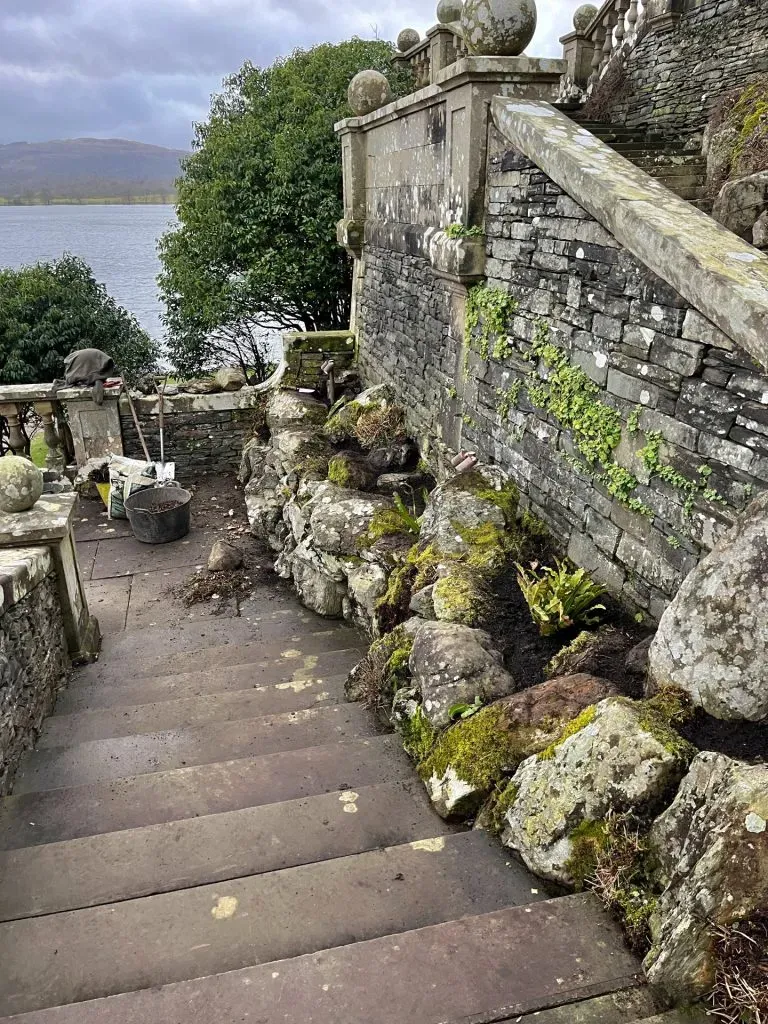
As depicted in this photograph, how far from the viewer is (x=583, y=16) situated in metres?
9.80

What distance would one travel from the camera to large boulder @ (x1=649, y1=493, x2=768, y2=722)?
258 centimetres

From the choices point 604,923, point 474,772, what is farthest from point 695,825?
point 474,772

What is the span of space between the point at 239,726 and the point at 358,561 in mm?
1921

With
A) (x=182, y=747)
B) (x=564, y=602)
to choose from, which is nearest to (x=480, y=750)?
(x=564, y=602)

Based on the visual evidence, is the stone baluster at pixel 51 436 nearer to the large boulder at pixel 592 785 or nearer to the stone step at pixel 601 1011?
the large boulder at pixel 592 785

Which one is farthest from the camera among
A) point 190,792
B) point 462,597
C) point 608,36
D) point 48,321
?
point 48,321

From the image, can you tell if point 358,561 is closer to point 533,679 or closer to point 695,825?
point 533,679

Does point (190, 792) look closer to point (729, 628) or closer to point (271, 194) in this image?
point (729, 628)

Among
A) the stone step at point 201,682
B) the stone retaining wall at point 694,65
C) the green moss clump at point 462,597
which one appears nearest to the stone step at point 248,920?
the green moss clump at point 462,597

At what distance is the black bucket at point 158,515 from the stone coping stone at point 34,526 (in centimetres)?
316

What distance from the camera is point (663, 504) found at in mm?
3377

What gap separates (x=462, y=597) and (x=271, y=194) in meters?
9.89

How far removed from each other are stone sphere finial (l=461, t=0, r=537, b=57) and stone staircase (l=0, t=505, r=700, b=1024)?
4586mm

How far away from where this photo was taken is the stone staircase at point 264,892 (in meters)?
2.02
